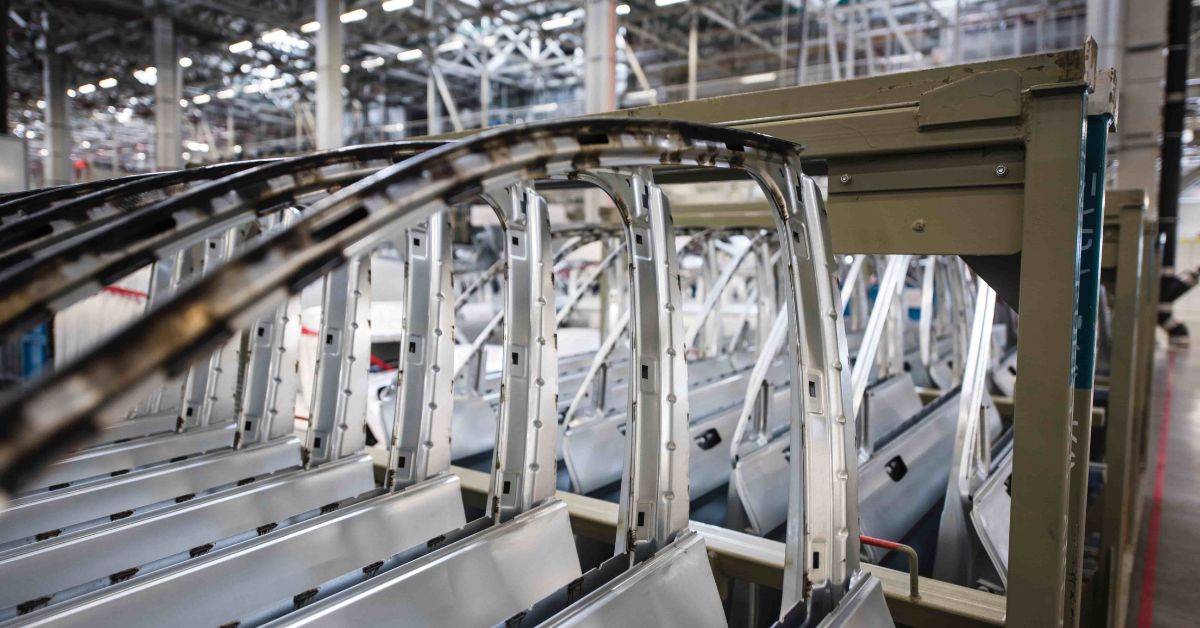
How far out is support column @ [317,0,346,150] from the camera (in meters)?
10.3

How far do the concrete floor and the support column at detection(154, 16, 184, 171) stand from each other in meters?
14.6

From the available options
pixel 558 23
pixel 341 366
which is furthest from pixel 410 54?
pixel 341 366

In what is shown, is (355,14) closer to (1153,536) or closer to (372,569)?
(372,569)

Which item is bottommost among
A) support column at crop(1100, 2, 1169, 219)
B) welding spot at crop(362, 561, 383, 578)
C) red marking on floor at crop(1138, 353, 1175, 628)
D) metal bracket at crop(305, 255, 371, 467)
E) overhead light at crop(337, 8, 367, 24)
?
red marking on floor at crop(1138, 353, 1175, 628)

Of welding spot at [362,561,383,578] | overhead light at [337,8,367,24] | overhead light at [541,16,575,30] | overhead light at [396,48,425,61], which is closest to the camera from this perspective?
welding spot at [362,561,383,578]

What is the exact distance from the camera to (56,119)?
16.3 m

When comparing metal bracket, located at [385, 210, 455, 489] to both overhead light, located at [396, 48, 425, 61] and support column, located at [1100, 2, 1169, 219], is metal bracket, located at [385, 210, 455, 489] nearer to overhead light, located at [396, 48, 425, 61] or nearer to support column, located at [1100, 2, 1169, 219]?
support column, located at [1100, 2, 1169, 219]

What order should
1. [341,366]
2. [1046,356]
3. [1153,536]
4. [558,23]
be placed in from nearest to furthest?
[1046,356], [341,366], [1153,536], [558,23]

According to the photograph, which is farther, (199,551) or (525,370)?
(525,370)

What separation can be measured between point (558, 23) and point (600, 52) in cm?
469

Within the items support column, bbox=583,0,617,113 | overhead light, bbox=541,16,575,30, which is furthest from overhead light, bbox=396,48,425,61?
support column, bbox=583,0,617,113

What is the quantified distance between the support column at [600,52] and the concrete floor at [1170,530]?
7.10m

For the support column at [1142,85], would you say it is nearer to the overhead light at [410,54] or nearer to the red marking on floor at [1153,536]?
the red marking on floor at [1153,536]

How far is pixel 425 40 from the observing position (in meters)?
14.7
